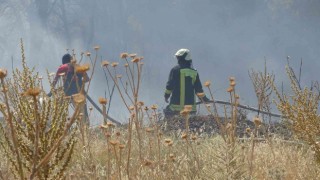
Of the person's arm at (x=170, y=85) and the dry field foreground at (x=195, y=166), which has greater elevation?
the person's arm at (x=170, y=85)

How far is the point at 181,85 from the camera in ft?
27.7

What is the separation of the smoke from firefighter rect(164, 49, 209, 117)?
4734 centimetres

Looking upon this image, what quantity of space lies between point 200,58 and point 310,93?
205ft

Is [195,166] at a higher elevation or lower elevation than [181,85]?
lower

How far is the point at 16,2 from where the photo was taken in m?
72.0

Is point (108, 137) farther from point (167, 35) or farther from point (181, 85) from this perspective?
point (167, 35)

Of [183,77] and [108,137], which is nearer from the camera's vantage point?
[108,137]

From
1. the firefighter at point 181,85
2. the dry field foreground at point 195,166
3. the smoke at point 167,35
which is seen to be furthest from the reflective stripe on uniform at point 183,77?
the smoke at point 167,35

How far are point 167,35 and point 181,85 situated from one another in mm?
58124

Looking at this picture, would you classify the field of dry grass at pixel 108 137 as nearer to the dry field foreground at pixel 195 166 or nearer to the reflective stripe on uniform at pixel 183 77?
the dry field foreground at pixel 195 166

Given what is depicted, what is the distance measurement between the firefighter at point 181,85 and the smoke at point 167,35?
1864 inches

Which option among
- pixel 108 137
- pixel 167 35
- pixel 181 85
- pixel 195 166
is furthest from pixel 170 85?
pixel 167 35

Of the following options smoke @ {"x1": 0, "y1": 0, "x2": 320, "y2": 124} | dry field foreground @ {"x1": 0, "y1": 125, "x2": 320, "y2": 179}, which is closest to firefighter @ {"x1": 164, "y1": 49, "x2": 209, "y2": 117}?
dry field foreground @ {"x1": 0, "y1": 125, "x2": 320, "y2": 179}

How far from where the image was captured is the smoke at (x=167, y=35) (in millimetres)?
57375
